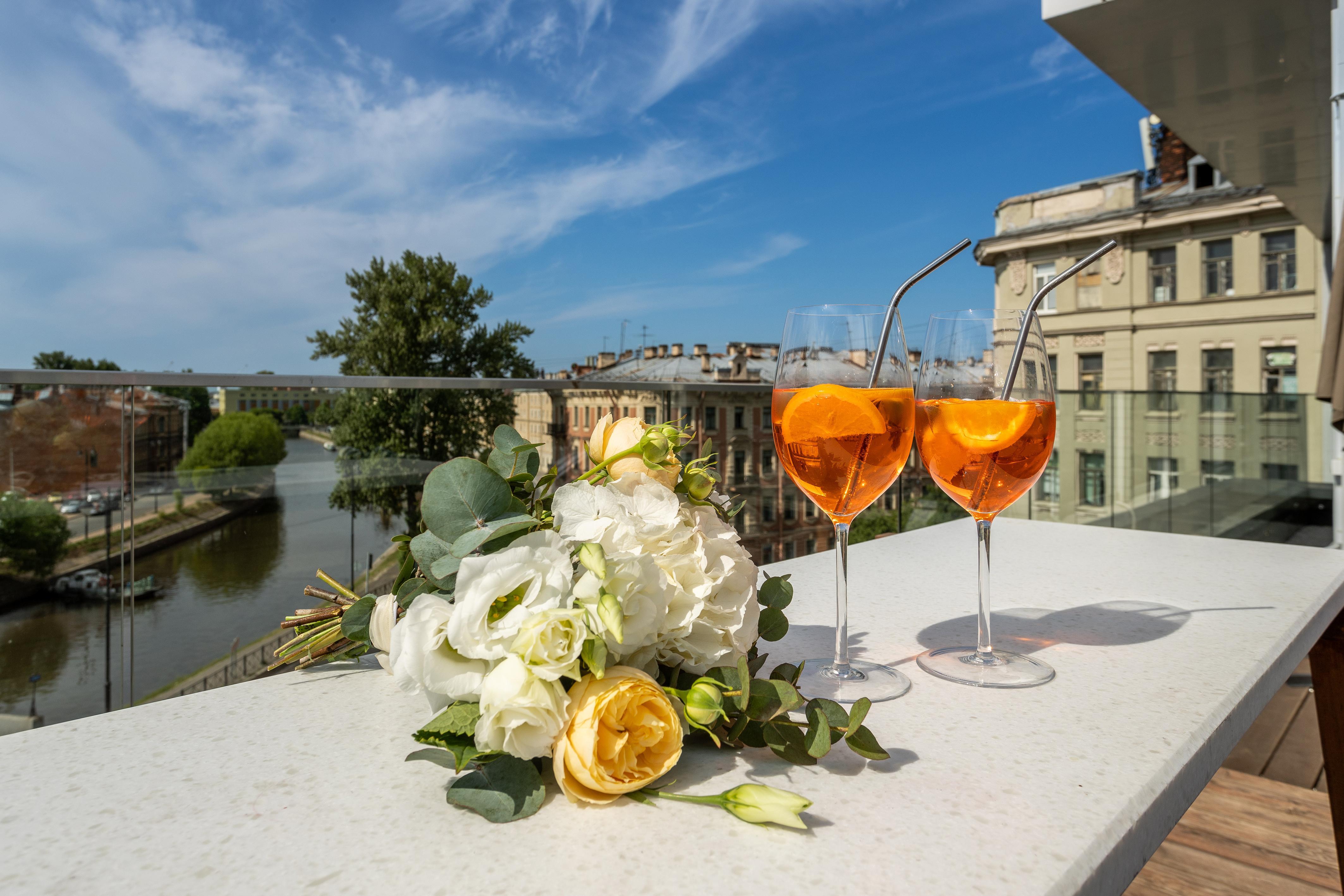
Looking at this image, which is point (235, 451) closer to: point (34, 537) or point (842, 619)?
point (34, 537)

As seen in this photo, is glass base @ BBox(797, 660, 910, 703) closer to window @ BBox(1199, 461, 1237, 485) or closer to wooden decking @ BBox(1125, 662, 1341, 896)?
wooden decking @ BBox(1125, 662, 1341, 896)

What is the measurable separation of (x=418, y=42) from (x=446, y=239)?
15.3 metres

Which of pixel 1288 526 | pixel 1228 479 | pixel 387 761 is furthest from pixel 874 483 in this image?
pixel 1288 526

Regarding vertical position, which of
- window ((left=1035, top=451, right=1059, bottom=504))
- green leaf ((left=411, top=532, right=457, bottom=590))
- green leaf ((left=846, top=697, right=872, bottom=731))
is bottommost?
window ((left=1035, top=451, right=1059, bottom=504))

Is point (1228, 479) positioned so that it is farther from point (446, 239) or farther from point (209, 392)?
point (446, 239)

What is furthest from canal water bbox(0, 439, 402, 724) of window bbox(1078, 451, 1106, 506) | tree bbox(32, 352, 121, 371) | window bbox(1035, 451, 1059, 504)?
tree bbox(32, 352, 121, 371)

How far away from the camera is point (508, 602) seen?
0.36 m

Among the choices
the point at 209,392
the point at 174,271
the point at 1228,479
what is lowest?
the point at 1228,479

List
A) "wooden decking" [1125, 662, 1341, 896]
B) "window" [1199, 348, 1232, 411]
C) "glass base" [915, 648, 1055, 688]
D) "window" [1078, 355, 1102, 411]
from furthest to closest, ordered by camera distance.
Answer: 1. "window" [1078, 355, 1102, 411]
2. "window" [1199, 348, 1232, 411]
3. "wooden decking" [1125, 662, 1341, 896]
4. "glass base" [915, 648, 1055, 688]

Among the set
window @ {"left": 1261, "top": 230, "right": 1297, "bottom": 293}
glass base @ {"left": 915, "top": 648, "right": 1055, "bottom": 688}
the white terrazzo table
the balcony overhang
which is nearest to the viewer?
the white terrazzo table

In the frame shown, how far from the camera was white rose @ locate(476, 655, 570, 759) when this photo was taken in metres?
0.33

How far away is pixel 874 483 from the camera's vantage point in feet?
1.85

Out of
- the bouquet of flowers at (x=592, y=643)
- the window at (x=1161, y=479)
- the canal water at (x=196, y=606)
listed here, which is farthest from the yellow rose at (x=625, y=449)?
the window at (x=1161, y=479)

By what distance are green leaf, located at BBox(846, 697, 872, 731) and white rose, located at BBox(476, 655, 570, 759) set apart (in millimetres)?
141
